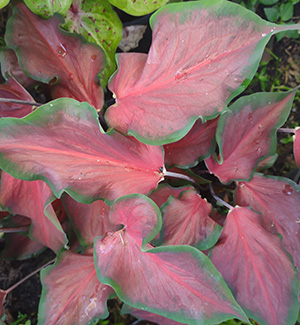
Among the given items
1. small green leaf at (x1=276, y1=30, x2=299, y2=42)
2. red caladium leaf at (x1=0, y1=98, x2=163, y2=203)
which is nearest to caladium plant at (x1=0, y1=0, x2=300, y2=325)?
red caladium leaf at (x1=0, y1=98, x2=163, y2=203)

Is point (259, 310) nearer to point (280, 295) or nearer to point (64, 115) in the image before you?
point (280, 295)

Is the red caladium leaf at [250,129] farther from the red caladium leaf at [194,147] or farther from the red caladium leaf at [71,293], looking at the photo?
the red caladium leaf at [71,293]

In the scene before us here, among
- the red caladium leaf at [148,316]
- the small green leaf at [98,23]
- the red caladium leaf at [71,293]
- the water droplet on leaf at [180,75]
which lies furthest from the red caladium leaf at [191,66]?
the red caladium leaf at [148,316]

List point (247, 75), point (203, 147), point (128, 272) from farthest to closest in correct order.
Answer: point (203, 147) < point (128, 272) < point (247, 75)

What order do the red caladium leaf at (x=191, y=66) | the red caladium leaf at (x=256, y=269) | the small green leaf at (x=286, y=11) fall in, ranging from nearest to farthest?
the red caladium leaf at (x=191, y=66), the red caladium leaf at (x=256, y=269), the small green leaf at (x=286, y=11)

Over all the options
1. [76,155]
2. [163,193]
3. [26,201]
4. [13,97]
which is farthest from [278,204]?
[13,97]

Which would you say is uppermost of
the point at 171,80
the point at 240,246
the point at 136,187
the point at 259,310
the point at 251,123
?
the point at 171,80

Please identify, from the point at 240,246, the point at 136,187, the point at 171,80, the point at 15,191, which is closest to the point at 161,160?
the point at 136,187
